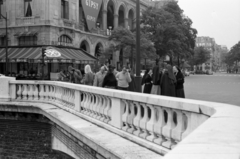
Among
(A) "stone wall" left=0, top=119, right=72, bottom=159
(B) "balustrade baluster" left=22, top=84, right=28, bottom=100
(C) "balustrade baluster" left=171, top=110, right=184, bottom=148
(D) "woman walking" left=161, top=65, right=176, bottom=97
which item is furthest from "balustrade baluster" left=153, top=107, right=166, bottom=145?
(B) "balustrade baluster" left=22, top=84, right=28, bottom=100

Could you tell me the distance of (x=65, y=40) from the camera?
33.3 metres

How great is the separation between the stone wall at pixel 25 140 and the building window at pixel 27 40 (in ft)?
73.6

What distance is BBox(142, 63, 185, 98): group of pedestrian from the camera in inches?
350

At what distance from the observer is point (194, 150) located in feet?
5.76

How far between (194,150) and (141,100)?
3032 mm

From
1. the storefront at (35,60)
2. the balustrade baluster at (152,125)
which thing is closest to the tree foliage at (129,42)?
the storefront at (35,60)

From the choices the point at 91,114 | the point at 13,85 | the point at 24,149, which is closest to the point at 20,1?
the point at 13,85

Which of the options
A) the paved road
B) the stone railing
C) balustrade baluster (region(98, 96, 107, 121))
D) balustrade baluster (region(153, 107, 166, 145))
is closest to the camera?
balustrade baluster (region(153, 107, 166, 145))

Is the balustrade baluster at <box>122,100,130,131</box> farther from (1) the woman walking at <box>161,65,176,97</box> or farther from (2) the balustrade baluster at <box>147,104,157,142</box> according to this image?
(1) the woman walking at <box>161,65,176,97</box>

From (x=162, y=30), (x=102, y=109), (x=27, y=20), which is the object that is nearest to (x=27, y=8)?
(x=27, y=20)

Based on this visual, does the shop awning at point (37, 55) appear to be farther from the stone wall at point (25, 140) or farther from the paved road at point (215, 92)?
the stone wall at point (25, 140)

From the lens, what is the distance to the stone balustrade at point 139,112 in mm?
4008

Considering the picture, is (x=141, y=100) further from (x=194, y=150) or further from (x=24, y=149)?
(x=24, y=149)

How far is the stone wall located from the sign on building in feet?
95.5
